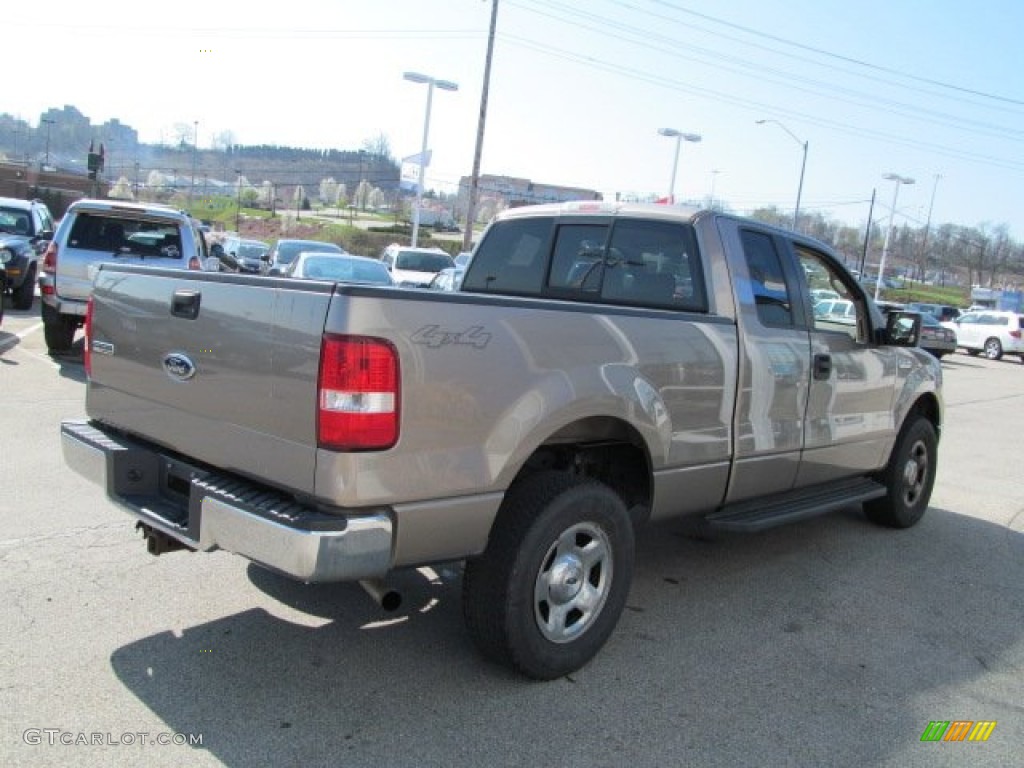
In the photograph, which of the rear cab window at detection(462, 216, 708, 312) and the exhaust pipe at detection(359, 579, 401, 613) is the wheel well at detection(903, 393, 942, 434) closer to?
the rear cab window at detection(462, 216, 708, 312)

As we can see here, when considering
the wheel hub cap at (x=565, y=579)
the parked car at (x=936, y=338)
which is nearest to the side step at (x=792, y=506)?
the wheel hub cap at (x=565, y=579)

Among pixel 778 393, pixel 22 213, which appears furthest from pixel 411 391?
pixel 22 213

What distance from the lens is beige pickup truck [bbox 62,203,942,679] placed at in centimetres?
279

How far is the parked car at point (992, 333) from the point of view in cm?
3064

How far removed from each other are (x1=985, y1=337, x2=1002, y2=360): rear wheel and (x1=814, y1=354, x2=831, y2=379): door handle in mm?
30677

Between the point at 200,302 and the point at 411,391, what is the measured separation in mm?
1018

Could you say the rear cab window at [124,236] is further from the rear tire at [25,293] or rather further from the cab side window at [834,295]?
the cab side window at [834,295]

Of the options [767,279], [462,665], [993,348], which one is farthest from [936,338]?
[462,665]

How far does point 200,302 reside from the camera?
3.24 metres

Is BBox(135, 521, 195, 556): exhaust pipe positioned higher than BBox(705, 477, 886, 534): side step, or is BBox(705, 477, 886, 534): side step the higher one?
BBox(705, 477, 886, 534): side step

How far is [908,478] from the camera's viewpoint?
6184 millimetres

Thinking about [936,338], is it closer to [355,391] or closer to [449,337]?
[449,337]

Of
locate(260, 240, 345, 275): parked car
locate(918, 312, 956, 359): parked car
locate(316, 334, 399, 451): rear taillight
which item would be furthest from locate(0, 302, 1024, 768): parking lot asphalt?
locate(918, 312, 956, 359): parked car

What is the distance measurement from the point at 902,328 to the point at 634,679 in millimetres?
3310
